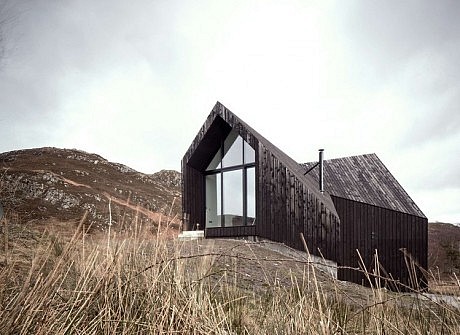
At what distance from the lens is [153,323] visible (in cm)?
228

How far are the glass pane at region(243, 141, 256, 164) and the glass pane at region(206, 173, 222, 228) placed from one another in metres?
1.45

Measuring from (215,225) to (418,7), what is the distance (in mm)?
8151

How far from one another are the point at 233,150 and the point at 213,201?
181 centimetres

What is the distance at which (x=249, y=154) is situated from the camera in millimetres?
12305

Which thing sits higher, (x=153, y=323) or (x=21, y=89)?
(x=21, y=89)

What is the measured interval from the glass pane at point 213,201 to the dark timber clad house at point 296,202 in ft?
0.10

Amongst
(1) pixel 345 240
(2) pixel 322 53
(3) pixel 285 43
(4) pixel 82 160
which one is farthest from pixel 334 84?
(4) pixel 82 160

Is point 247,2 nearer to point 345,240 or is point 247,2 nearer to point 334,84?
point 334,84

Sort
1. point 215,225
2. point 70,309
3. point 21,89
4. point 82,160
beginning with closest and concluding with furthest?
point 70,309 → point 21,89 → point 215,225 → point 82,160

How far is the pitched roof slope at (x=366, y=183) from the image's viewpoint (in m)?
13.4

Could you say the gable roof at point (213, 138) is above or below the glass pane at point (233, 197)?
above

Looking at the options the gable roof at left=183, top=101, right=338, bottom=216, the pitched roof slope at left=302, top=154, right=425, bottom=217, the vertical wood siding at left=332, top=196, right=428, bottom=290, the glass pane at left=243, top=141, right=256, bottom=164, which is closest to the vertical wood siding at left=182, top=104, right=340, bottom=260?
the gable roof at left=183, top=101, right=338, bottom=216

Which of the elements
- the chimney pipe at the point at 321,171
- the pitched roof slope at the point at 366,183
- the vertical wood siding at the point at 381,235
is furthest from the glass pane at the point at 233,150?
the vertical wood siding at the point at 381,235

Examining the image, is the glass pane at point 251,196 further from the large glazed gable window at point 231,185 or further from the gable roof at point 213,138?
the gable roof at point 213,138
